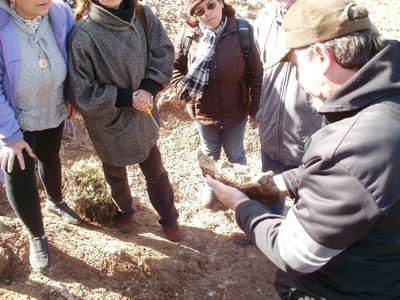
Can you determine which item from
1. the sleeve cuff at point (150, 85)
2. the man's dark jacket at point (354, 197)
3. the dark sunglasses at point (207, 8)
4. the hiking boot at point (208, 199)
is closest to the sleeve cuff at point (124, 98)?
the sleeve cuff at point (150, 85)

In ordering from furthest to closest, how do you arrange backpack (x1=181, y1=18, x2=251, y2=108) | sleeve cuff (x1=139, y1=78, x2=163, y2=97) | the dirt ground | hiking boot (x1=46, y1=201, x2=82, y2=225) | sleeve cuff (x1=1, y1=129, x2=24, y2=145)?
hiking boot (x1=46, y1=201, x2=82, y2=225) < backpack (x1=181, y1=18, x2=251, y2=108) < the dirt ground < sleeve cuff (x1=139, y1=78, x2=163, y2=97) < sleeve cuff (x1=1, y1=129, x2=24, y2=145)

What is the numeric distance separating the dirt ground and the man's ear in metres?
2.11

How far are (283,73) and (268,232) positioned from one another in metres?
1.31

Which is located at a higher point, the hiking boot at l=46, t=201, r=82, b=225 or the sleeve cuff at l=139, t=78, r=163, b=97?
the sleeve cuff at l=139, t=78, r=163, b=97

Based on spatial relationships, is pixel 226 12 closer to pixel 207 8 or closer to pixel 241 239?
pixel 207 8

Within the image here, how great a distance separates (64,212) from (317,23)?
2.57m

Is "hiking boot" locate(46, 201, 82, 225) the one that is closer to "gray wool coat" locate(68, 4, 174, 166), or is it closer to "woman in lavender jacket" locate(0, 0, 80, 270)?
"woman in lavender jacket" locate(0, 0, 80, 270)

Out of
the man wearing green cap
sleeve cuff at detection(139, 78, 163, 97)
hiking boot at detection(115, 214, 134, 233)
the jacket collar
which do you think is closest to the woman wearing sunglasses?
sleeve cuff at detection(139, 78, 163, 97)

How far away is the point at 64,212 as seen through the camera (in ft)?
11.7

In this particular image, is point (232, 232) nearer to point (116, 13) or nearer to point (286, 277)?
point (286, 277)

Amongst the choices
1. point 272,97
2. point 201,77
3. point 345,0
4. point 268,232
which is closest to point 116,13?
point 201,77

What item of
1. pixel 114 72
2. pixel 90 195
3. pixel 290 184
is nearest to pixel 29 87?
pixel 114 72

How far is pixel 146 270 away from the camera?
3.32 metres

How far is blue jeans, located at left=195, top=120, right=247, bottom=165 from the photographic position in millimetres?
3756
